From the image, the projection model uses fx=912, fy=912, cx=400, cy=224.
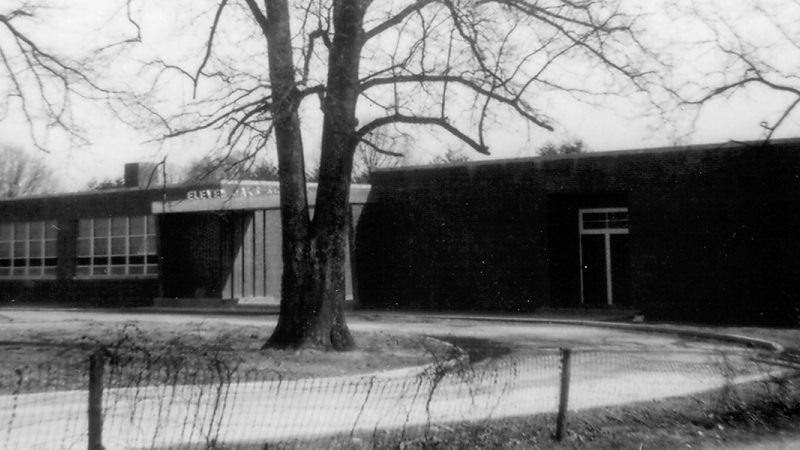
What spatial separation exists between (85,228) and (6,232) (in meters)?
5.22

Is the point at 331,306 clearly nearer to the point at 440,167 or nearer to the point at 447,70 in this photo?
the point at 447,70

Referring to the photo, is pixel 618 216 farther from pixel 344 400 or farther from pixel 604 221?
pixel 344 400

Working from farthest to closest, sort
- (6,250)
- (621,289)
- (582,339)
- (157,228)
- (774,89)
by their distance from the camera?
1. (6,250)
2. (157,228)
3. (621,289)
4. (774,89)
5. (582,339)

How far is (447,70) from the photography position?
625 inches

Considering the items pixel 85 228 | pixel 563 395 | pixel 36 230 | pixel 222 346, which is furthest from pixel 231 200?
pixel 563 395

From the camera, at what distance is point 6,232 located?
39.5 m

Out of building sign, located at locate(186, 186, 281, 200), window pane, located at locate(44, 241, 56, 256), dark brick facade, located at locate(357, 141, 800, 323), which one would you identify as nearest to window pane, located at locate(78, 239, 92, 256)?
window pane, located at locate(44, 241, 56, 256)

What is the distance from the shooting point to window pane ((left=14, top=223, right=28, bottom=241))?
127ft

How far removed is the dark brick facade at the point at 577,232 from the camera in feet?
78.4

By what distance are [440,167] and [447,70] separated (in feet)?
44.5

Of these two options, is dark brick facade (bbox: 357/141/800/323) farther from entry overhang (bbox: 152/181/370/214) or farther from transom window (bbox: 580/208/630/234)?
entry overhang (bbox: 152/181/370/214)

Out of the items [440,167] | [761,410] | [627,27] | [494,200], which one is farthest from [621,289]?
[761,410]

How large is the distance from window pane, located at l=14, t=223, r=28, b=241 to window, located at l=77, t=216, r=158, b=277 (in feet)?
11.2

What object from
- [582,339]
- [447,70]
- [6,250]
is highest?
[447,70]
